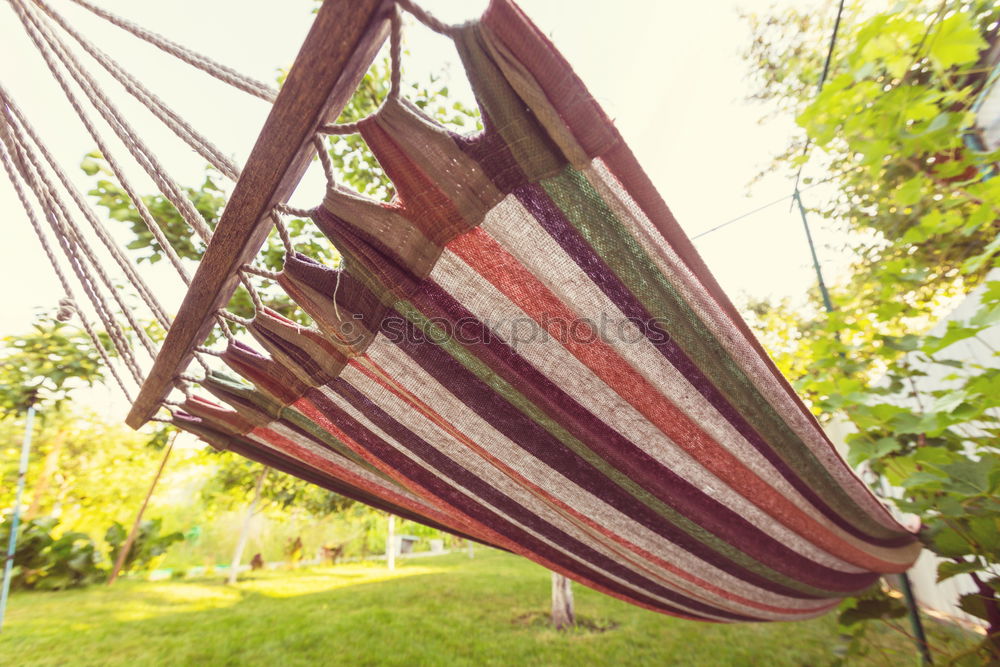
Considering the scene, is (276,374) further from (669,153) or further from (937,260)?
(937,260)

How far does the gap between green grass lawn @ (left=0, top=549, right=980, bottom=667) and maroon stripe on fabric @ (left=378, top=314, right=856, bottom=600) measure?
2.32 metres

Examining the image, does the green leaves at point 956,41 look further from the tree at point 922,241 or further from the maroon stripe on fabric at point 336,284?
the maroon stripe on fabric at point 336,284

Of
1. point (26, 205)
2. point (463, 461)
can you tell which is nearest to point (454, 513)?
point (463, 461)

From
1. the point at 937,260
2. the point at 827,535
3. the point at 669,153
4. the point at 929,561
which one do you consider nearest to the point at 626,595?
the point at 827,535

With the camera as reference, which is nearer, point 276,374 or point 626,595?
point 276,374

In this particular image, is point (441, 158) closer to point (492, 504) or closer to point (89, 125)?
point (89, 125)

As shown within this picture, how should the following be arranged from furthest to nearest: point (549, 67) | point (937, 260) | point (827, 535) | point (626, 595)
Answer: point (937, 260) → point (626, 595) → point (827, 535) → point (549, 67)

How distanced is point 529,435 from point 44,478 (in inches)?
470

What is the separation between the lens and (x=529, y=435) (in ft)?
3.65

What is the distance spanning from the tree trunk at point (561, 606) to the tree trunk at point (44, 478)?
10070mm

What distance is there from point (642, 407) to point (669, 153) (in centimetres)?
243

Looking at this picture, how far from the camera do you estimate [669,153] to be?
2871 millimetres

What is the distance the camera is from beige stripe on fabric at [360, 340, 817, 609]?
3.17 feet

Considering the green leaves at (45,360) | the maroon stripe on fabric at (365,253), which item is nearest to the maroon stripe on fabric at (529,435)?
the maroon stripe on fabric at (365,253)
